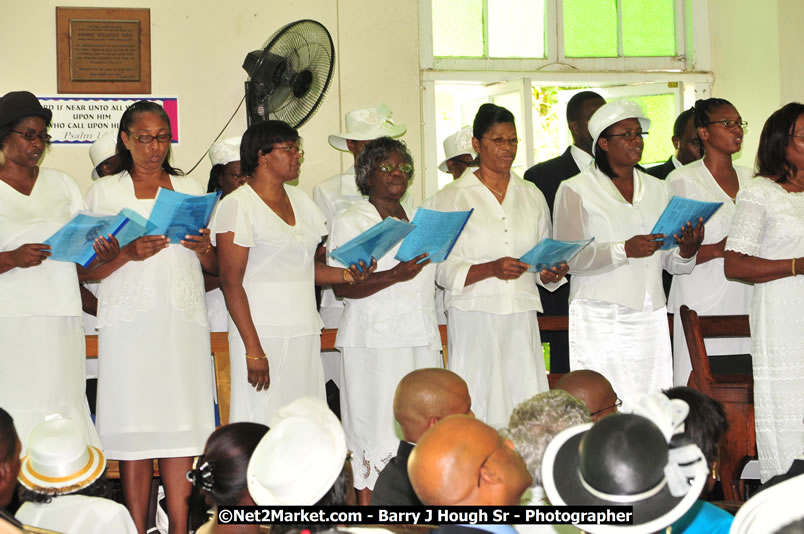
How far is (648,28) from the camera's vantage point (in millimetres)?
8477

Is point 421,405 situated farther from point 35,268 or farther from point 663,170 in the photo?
point 663,170

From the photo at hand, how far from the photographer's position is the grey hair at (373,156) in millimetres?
5020

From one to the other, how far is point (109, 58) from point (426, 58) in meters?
2.45

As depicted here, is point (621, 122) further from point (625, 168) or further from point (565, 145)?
point (565, 145)

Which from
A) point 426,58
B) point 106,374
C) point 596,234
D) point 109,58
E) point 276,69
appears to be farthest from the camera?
point 426,58

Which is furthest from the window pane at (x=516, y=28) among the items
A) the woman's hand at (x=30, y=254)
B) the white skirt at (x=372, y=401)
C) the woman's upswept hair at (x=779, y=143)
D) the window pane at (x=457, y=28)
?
the woman's hand at (x=30, y=254)

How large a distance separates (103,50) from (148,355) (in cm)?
377

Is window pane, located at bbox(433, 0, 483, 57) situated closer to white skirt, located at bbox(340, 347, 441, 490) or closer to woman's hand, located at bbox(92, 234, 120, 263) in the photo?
white skirt, located at bbox(340, 347, 441, 490)

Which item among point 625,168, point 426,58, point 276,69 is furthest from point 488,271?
point 426,58

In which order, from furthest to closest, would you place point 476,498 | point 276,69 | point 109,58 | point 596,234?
1. point 109,58
2. point 276,69
3. point 596,234
4. point 476,498

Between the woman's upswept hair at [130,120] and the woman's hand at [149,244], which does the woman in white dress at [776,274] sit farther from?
the woman's upswept hair at [130,120]

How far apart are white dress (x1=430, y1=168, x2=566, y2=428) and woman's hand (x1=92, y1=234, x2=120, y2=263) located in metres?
1.69

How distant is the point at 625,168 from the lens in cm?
521

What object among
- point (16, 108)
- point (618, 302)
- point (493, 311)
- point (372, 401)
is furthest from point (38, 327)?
point (618, 302)
